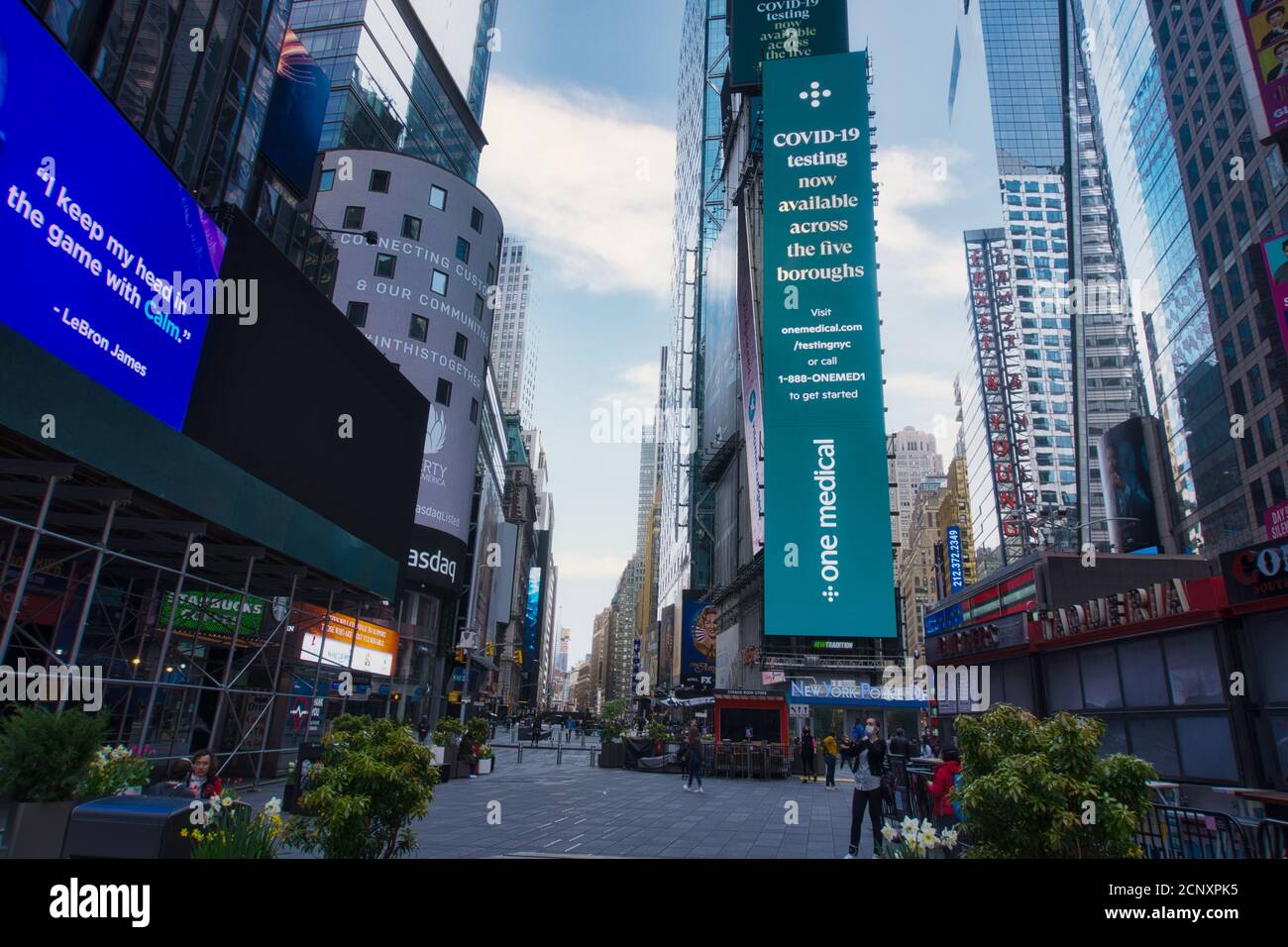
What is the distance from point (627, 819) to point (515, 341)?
145 metres

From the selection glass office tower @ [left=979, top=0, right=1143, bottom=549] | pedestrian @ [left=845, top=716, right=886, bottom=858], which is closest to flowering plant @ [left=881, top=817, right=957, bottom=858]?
pedestrian @ [left=845, top=716, right=886, bottom=858]

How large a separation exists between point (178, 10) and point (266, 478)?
10332mm

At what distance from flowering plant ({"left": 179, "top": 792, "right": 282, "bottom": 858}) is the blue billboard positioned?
25.0 feet

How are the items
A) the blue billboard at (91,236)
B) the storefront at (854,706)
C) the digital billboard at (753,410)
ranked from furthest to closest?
the digital billboard at (753,410) → the storefront at (854,706) → the blue billboard at (91,236)

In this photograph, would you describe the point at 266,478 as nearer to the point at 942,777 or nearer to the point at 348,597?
the point at 348,597

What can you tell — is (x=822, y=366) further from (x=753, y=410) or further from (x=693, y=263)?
(x=693, y=263)

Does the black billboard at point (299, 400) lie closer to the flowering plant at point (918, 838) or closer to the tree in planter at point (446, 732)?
the tree in planter at point (446, 732)

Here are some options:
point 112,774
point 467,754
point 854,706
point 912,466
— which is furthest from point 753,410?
point 912,466


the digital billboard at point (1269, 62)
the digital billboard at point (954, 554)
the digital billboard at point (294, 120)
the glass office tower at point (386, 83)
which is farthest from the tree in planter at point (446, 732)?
the digital billboard at point (954, 554)

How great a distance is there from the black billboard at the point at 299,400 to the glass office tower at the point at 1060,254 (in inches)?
2832

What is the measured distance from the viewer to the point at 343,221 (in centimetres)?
3969

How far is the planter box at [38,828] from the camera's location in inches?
277
